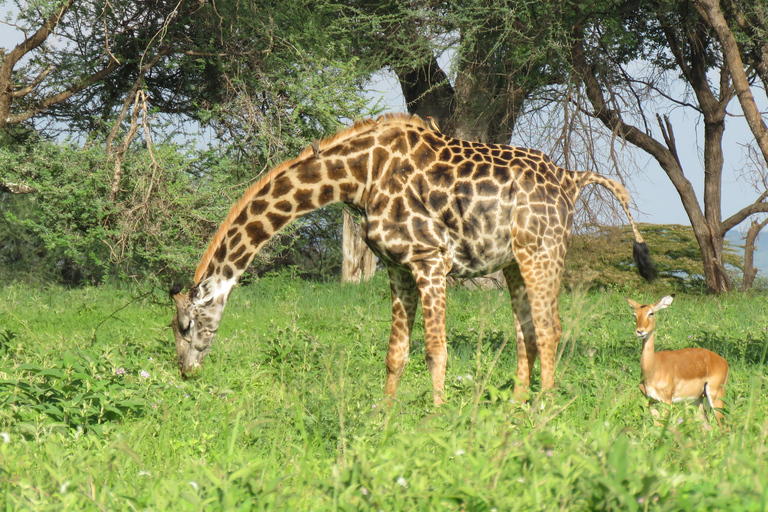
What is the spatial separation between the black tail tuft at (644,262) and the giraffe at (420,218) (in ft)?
3.11

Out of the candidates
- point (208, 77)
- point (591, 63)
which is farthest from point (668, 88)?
point (208, 77)

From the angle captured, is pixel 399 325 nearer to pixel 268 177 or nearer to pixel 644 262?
pixel 268 177

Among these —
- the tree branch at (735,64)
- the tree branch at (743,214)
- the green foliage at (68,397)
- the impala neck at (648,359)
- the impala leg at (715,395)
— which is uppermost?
the tree branch at (735,64)

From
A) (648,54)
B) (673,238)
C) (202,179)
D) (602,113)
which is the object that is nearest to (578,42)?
(602,113)

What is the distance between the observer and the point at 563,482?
2.96 meters

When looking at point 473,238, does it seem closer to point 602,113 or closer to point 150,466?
point 150,466

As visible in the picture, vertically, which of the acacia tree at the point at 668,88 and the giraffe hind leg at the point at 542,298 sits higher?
the acacia tree at the point at 668,88

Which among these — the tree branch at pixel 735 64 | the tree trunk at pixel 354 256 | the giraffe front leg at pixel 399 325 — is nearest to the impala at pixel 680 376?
the giraffe front leg at pixel 399 325

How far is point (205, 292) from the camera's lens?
22.4ft

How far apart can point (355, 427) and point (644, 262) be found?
12.6 feet

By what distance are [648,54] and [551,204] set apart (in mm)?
11800

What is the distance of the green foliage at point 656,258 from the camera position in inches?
757

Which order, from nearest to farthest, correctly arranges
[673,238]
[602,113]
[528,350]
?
[528,350]
[602,113]
[673,238]

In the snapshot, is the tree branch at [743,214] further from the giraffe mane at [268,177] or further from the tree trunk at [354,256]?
the giraffe mane at [268,177]
